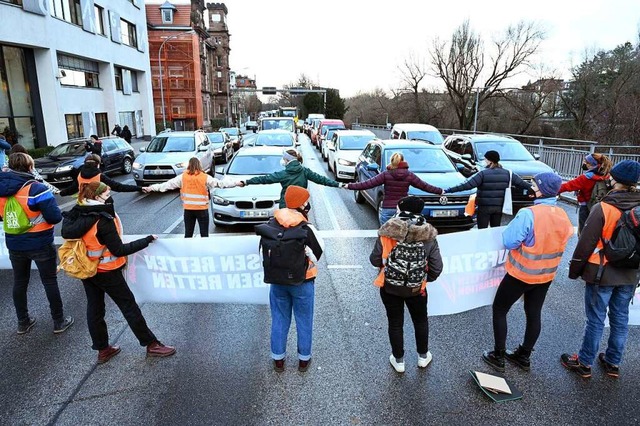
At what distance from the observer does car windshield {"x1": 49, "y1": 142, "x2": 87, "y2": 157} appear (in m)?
15.2

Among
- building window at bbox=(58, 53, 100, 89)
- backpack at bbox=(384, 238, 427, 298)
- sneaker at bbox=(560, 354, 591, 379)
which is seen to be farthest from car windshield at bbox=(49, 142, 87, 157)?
sneaker at bbox=(560, 354, 591, 379)

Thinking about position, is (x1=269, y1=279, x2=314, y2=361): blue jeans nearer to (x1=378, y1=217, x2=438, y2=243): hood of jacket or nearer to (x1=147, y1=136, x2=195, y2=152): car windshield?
(x1=378, y1=217, x2=438, y2=243): hood of jacket

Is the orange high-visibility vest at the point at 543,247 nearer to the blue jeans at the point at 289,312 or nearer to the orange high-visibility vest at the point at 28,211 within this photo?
the blue jeans at the point at 289,312

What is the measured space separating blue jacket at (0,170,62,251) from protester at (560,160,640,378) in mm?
5118

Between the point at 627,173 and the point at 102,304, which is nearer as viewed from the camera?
the point at 627,173

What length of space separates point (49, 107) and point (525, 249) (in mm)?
25744

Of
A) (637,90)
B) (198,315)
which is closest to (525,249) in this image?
(198,315)

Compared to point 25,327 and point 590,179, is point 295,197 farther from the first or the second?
point 590,179

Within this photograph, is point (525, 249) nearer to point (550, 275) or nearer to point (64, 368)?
point (550, 275)

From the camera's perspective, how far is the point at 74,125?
83.8ft

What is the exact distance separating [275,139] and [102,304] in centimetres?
1392

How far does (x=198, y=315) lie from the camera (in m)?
5.13

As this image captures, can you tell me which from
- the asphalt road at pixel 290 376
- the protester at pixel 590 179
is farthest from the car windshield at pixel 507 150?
the asphalt road at pixel 290 376

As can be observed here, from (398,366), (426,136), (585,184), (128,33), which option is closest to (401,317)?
(398,366)
